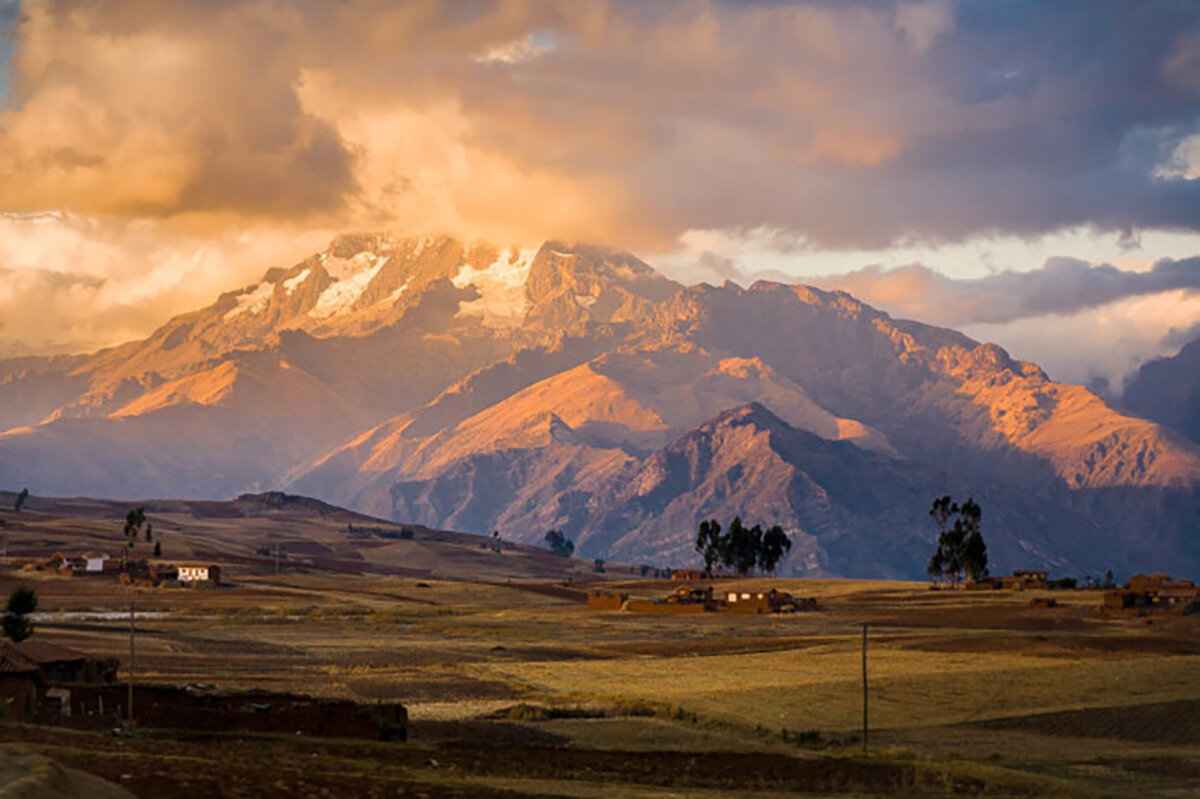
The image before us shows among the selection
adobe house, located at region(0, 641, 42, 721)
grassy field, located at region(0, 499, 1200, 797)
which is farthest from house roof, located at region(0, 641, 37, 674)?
grassy field, located at region(0, 499, 1200, 797)

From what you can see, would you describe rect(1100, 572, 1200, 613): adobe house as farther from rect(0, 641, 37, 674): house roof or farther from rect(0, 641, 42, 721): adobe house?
rect(0, 641, 42, 721): adobe house

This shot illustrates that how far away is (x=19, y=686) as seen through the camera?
77.8 metres

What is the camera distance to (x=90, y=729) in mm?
71625

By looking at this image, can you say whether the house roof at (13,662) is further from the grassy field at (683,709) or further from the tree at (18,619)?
the tree at (18,619)

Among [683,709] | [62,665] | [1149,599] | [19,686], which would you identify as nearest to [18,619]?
[62,665]

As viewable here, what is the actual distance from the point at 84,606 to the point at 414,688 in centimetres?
10795

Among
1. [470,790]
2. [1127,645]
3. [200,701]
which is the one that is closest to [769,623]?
[1127,645]

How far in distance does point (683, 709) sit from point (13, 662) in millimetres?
37174

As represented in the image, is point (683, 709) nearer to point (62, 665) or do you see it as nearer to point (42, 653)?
point (62, 665)

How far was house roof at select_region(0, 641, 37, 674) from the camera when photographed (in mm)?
77875

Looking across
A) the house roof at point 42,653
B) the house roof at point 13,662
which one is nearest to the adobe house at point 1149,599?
the house roof at point 42,653

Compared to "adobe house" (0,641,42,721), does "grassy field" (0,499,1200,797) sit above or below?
below

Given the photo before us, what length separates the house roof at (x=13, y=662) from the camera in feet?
255

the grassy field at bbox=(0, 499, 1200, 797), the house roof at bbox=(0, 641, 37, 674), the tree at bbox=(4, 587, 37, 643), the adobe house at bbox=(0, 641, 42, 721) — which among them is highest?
the tree at bbox=(4, 587, 37, 643)
